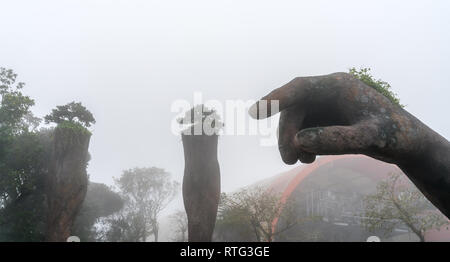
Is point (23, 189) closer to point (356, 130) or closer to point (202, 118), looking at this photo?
point (202, 118)

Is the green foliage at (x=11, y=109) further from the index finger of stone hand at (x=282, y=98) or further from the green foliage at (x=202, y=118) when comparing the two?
the index finger of stone hand at (x=282, y=98)

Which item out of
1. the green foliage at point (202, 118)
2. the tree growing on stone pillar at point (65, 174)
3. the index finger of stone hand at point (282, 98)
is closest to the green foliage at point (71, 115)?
the tree growing on stone pillar at point (65, 174)

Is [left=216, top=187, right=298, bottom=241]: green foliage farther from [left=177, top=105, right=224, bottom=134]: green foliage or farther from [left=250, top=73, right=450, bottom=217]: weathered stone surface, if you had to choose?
[left=250, top=73, right=450, bottom=217]: weathered stone surface

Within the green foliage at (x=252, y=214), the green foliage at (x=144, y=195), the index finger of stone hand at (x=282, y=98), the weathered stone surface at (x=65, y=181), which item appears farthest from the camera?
the green foliage at (x=144, y=195)

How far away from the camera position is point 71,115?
19.3 meters

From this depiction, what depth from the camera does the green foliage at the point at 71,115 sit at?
741 inches

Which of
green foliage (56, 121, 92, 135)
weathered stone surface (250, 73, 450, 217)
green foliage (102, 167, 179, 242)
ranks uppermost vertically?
green foliage (56, 121, 92, 135)

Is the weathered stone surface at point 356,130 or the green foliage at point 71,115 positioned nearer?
the weathered stone surface at point 356,130

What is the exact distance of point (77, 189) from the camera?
1705 centimetres

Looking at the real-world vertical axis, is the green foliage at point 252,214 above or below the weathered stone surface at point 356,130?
below

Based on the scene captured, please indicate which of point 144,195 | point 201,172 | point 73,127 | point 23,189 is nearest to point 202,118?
point 201,172

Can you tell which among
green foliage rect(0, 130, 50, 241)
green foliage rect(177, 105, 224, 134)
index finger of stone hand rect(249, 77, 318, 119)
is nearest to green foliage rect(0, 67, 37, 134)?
green foliage rect(0, 130, 50, 241)

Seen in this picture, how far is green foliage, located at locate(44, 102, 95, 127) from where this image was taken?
1881cm
